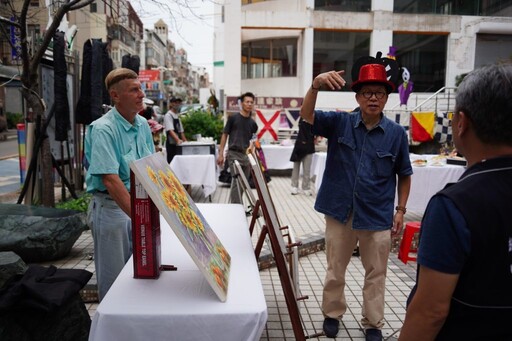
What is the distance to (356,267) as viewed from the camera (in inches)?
187

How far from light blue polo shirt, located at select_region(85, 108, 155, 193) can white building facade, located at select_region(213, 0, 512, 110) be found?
17671 mm

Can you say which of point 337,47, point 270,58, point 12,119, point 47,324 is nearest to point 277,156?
point 47,324

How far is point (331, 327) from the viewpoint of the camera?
10.4ft

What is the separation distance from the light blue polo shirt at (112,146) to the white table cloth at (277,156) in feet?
28.6

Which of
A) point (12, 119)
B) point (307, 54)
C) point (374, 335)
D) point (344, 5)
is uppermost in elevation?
point (344, 5)

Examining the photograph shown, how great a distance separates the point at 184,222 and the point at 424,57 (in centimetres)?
2300

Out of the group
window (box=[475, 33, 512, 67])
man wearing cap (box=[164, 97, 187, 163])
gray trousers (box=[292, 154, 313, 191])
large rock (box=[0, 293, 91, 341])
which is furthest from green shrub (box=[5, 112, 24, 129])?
large rock (box=[0, 293, 91, 341])

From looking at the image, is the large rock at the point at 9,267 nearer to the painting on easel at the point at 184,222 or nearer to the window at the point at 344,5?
the painting on easel at the point at 184,222

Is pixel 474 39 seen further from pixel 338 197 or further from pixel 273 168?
pixel 338 197

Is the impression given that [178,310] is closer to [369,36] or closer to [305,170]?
[305,170]

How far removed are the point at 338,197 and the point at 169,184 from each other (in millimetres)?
1377

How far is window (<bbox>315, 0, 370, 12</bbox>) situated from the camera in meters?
21.0

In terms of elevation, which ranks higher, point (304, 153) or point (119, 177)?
point (119, 177)

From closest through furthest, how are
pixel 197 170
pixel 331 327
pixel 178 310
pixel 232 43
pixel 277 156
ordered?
1. pixel 178 310
2. pixel 331 327
3. pixel 197 170
4. pixel 277 156
5. pixel 232 43
